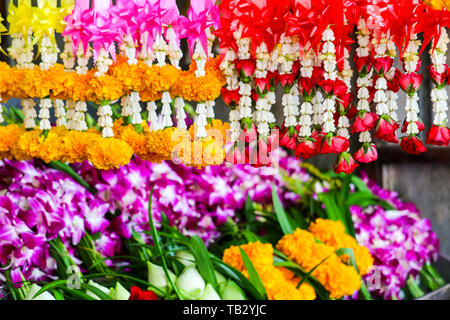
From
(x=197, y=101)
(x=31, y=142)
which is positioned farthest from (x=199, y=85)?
(x=31, y=142)

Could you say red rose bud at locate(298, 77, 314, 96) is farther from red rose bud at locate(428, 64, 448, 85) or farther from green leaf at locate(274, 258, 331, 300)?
green leaf at locate(274, 258, 331, 300)

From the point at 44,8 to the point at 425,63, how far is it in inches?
19.1

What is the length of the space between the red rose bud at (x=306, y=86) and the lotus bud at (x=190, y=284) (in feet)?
1.26

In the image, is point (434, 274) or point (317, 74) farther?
point (434, 274)

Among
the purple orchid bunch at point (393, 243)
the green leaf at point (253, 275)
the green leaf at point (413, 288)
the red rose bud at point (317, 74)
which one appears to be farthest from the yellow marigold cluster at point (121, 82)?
the green leaf at point (413, 288)

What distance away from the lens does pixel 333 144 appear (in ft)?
1.80

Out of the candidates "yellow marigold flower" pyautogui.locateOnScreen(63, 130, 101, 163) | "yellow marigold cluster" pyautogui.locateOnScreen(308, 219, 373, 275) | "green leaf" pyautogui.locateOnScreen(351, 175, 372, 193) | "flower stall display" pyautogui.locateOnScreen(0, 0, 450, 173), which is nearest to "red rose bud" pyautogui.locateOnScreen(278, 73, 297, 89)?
"flower stall display" pyautogui.locateOnScreen(0, 0, 450, 173)

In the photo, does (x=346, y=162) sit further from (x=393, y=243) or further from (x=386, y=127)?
(x=393, y=243)

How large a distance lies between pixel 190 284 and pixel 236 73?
0.38 metres

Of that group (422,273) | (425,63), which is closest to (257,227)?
(422,273)

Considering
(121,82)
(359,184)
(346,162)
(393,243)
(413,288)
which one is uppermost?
(121,82)

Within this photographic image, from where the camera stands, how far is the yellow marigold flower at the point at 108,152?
56cm

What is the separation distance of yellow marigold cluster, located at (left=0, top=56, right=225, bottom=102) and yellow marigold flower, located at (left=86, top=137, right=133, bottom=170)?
0.17 ft

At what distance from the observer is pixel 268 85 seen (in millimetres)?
555
